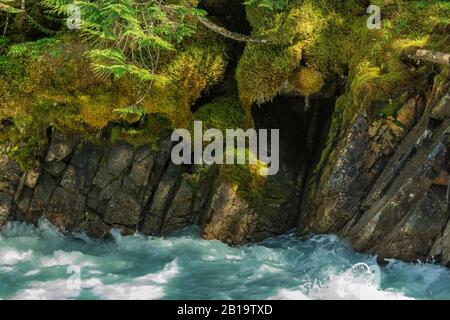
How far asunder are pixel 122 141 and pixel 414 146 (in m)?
6.05

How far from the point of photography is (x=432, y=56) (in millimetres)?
8242

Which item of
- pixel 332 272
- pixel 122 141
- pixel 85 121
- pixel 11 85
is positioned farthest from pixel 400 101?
pixel 11 85

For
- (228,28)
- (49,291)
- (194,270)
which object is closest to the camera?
(49,291)

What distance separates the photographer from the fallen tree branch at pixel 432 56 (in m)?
7.96

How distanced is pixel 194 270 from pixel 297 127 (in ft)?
13.6

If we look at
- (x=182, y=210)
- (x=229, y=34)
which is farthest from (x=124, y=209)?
(x=229, y=34)

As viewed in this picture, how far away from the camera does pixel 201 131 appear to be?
1055 centimetres

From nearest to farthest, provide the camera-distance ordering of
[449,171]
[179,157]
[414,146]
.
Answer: [449,171], [414,146], [179,157]

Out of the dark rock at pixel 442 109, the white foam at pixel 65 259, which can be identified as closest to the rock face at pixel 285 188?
the dark rock at pixel 442 109

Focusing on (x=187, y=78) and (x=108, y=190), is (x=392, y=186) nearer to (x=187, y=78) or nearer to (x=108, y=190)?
(x=187, y=78)

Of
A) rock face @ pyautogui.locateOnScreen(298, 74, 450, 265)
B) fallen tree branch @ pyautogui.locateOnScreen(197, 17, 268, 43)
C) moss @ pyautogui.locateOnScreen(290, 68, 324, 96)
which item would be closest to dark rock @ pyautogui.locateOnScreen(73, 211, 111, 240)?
rock face @ pyautogui.locateOnScreen(298, 74, 450, 265)

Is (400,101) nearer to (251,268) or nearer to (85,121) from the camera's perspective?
(251,268)

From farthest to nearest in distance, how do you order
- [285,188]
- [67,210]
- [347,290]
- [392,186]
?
[67,210] < [285,188] < [392,186] < [347,290]

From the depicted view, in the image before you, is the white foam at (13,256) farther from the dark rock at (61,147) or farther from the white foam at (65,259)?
the dark rock at (61,147)
